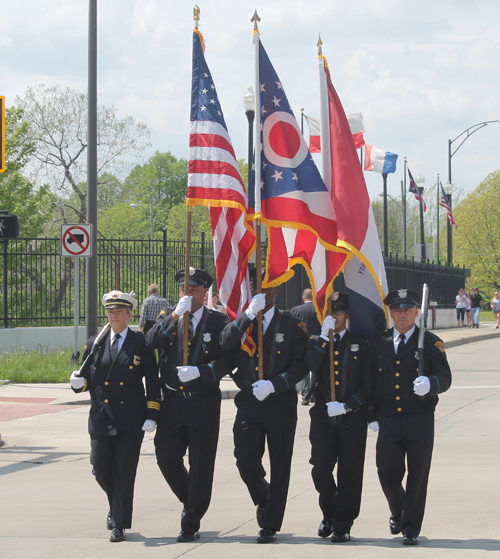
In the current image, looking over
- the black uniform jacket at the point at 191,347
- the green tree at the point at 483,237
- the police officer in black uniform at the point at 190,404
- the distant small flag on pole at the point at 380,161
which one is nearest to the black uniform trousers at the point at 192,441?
the police officer in black uniform at the point at 190,404

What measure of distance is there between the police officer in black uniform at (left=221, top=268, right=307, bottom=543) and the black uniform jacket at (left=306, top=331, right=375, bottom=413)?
15 cm

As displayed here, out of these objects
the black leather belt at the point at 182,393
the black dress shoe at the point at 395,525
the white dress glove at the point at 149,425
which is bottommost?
the black dress shoe at the point at 395,525

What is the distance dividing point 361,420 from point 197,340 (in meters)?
1.29

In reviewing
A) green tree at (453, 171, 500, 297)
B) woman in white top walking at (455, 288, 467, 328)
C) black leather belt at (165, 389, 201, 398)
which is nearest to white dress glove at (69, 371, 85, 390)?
black leather belt at (165, 389, 201, 398)

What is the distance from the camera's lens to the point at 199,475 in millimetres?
5855

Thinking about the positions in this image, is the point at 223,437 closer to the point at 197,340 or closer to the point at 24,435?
the point at 24,435

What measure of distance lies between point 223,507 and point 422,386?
7.77 ft

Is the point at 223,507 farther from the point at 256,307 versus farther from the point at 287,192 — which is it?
the point at 287,192

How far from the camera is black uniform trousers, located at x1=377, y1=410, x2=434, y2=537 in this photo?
5.59 metres

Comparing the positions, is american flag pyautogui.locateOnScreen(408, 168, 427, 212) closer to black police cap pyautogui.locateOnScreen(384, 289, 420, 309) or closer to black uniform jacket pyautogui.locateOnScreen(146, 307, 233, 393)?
black police cap pyautogui.locateOnScreen(384, 289, 420, 309)

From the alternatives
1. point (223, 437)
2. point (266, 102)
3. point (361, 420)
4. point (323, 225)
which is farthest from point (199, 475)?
point (223, 437)

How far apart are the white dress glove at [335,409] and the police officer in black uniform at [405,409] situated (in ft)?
0.87

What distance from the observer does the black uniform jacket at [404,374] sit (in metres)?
5.68

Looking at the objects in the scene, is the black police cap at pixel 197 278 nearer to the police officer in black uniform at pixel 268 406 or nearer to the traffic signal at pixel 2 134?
the police officer in black uniform at pixel 268 406
